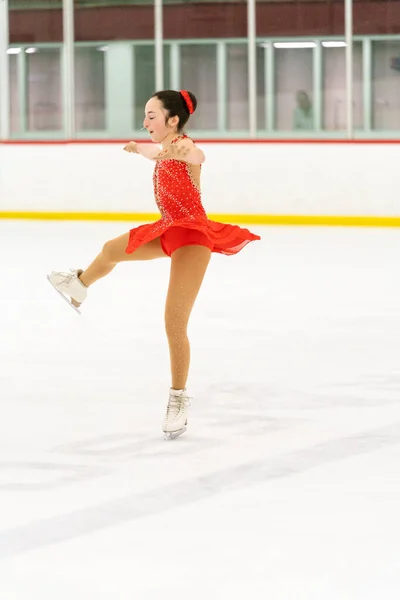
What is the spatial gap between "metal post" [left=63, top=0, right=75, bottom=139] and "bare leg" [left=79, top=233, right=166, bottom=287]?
958 cm

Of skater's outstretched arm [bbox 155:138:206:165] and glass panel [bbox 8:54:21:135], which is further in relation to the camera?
glass panel [bbox 8:54:21:135]

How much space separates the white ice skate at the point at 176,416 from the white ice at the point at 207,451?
0.04 m

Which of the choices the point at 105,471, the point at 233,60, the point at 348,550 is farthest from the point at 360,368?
the point at 233,60

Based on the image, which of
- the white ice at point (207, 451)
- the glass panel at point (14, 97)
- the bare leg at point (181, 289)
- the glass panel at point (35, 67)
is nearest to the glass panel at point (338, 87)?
the glass panel at point (35, 67)

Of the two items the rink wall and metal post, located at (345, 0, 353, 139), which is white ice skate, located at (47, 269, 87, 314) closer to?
the rink wall

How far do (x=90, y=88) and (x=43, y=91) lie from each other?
53cm

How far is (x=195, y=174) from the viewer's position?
3.93 m

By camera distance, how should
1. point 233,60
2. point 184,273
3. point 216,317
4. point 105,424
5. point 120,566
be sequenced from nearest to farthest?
point 120,566, point 184,273, point 105,424, point 216,317, point 233,60

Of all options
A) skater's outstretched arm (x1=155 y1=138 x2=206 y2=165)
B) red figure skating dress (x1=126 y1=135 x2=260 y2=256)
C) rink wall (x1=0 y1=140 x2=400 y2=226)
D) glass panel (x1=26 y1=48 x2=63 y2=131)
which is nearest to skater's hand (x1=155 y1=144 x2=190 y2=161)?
skater's outstretched arm (x1=155 y1=138 x2=206 y2=165)

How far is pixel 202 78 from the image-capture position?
1417cm

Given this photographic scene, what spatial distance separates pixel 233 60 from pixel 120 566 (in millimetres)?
11563

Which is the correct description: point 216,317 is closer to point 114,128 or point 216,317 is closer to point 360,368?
point 360,368

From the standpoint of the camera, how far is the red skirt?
12.8 feet

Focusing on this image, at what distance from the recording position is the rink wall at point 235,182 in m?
12.0
